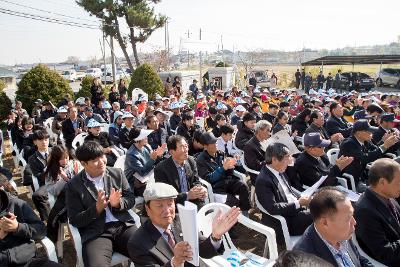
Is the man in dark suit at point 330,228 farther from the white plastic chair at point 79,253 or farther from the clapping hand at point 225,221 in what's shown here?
the white plastic chair at point 79,253

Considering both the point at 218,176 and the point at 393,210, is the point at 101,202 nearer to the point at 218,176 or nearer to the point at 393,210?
the point at 218,176

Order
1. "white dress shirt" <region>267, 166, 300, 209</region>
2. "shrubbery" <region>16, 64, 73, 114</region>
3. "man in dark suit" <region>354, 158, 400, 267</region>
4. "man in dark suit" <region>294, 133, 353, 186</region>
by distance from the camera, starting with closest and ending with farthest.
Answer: "man in dark suit" <region>354, 158, 400, 267</region>
"white dress shirt" <region>267, 166, 300, 209</region>
"man in dark suit" <region>294, 133, 353, 186</region>
"shrubbery" <region>16, 64, 73, 114</region>

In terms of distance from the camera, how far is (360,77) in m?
25.7

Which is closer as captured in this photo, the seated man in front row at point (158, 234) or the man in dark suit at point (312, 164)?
the seated man in front row at point (158, 234)

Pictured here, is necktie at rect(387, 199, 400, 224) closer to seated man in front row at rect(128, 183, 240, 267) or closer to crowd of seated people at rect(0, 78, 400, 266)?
crowd of seated people at rect(0, 78, 400, 266)

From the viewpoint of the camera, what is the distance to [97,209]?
3.41 meters

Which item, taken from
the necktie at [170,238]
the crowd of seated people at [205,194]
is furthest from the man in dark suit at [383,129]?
the necktie at [170,238]

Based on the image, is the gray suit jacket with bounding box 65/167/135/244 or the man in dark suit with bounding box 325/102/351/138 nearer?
the gray suit jacket with bounding box 65/167/135/244

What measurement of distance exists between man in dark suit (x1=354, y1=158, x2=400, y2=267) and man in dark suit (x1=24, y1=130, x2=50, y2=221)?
13.2 ft

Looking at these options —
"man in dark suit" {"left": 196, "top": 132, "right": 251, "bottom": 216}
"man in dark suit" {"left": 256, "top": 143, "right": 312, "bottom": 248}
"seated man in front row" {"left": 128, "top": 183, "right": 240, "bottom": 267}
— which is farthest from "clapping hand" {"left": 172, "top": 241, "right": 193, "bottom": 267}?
"man in dark suit" {"left": 196, "top": 132, "right": 251, "bottom": 216}

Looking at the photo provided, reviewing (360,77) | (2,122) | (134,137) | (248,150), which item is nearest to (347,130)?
(248,150)

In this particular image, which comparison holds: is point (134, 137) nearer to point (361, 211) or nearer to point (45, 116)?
point (361, 211)

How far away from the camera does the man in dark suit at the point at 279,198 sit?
3.83m

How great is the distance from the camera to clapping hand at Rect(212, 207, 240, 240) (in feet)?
8.23
